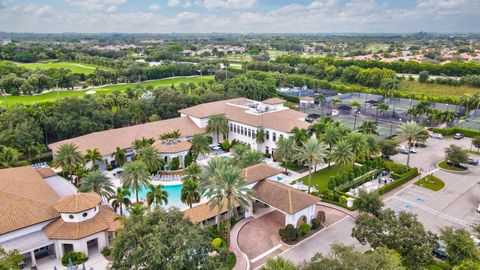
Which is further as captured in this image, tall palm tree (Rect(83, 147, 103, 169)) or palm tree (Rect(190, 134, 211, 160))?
palm tree (Rect(190, 134, 211, 160))

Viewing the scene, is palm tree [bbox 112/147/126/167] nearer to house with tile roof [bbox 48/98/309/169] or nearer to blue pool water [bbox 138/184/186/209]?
house with tile roof [bbox 48/98/309/169]

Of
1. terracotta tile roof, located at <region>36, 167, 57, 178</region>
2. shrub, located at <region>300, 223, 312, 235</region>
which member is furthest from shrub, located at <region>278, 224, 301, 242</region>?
terracotta tile roof, located at <region>36, 167, 57, 178</region>

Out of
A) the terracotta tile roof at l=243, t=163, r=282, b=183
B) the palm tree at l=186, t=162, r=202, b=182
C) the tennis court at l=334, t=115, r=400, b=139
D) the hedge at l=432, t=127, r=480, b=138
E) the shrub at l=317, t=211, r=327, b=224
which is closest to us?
the shrub at l=317, t=211, r=327, b=224

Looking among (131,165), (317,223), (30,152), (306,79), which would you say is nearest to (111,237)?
(131,165)

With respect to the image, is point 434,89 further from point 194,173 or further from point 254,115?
point 194,173

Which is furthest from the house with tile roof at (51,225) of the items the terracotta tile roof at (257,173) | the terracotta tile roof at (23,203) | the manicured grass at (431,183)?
the manicured grass at (431,183)

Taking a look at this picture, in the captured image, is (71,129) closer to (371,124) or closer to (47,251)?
(47,251)

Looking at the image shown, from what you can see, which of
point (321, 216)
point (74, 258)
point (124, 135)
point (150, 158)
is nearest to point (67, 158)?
point (150, 158)

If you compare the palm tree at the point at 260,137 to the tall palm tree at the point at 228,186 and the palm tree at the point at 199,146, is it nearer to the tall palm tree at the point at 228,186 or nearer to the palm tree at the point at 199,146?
the palm tree at the point at 199,146
